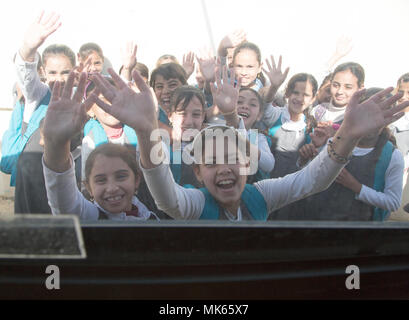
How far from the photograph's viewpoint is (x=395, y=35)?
7.02ft

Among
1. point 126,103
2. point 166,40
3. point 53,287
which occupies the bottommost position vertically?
point 53,287

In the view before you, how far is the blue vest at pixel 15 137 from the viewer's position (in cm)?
200

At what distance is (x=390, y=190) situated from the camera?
223cm

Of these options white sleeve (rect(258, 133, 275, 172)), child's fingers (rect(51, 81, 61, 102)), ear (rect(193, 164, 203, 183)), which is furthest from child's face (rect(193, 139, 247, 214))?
child's fingers (rect(51, 81, 61, 102))

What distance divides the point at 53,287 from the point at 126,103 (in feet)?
3.27

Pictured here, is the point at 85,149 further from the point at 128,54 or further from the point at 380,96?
the point at 380,96

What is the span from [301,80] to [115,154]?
101cm

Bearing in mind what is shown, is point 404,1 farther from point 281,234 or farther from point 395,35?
point 281,234

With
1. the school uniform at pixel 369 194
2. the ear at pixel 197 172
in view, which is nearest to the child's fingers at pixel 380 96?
the school uniform at pixel 369 194

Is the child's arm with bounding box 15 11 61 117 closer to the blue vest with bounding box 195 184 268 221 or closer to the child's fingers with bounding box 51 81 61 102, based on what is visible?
the child's fingers with bounding box 51 81 61 102

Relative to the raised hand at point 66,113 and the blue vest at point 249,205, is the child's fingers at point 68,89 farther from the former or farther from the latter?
the blue vest at point 249,205

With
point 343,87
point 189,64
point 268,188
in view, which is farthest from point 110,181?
point 343,87

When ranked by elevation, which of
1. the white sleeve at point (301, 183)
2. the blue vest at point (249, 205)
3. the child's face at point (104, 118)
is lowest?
the blue vest at point (249, 205)

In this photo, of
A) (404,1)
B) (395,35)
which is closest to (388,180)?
(395,35)
